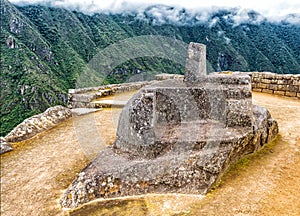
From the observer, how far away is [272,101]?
361 inches

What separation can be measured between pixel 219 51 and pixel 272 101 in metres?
41.8

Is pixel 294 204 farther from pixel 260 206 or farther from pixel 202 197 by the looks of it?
pixel 202 197

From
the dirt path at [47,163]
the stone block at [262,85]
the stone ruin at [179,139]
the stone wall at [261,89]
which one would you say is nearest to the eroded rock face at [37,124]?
the dirt path at [47,163]

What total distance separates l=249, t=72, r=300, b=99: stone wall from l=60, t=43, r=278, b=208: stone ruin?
543cm

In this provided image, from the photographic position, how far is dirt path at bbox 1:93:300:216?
130 inches

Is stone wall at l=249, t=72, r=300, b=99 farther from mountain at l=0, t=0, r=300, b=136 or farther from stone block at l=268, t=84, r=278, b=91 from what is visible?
mountain at l=0, t=0, r=300, b=136

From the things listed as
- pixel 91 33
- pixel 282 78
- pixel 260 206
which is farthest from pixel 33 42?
pixel 260 206

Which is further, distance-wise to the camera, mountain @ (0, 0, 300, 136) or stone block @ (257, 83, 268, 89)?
mountain @ (0, 0, 300, 136)

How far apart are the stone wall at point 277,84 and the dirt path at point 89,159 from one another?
3.21 metres

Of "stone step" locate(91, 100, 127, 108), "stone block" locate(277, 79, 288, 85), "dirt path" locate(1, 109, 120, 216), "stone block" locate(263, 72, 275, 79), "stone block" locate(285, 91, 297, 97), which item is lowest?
"dirt path" locate(1, 109, 120, 216)

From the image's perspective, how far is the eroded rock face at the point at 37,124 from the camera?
6301mm

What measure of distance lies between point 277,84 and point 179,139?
7759 mm

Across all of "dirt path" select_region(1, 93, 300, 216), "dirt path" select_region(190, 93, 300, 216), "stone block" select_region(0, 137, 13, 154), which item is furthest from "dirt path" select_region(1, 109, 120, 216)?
"dirt path" select_region(190, 93, 300, 216)

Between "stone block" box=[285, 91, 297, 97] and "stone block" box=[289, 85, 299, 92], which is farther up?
"stone block" box=[289, 85, 299, 92]
